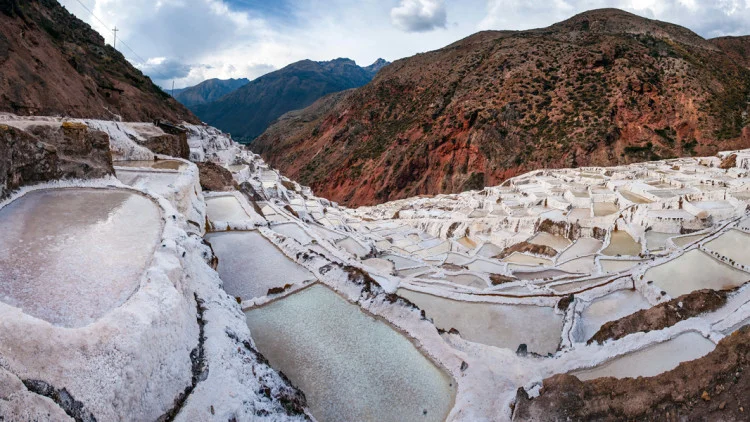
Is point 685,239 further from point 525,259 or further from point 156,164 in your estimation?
point 156,164

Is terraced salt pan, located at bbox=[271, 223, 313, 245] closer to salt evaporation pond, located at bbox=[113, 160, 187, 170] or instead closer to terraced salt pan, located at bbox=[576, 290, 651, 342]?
salt evaporation pond, located at bbox=[113, 160, 187, 170]

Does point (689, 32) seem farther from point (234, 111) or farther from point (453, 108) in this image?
point (234, 111)

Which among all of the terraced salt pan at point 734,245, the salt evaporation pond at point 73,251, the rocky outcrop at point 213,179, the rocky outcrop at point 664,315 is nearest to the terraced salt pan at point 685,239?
the terraced salt pan at point 734,245

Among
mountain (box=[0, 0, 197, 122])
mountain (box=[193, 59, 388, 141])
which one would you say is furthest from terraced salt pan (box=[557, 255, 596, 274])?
mountain (box=[193, 59, 388, 141])

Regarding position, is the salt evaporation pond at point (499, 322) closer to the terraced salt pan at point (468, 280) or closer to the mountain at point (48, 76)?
the terraced salt pan at point (468, 280)

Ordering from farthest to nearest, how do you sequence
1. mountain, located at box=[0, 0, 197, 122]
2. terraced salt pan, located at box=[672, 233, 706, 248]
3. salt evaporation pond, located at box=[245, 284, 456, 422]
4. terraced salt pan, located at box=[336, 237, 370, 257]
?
terraced salt pan, located at box=[336, 237, 370, 257]
mountain, located at box=[0, 0, 197, 122]
terraced salt pan, located at box=[672, 233, 706, 248]
salt evaporation pond, located at box=[245, 284, 456, 422]

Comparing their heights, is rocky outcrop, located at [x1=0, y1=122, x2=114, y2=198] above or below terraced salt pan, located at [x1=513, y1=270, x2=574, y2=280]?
above

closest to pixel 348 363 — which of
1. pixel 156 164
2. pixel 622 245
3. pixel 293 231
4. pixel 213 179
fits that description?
pixel 293 231
